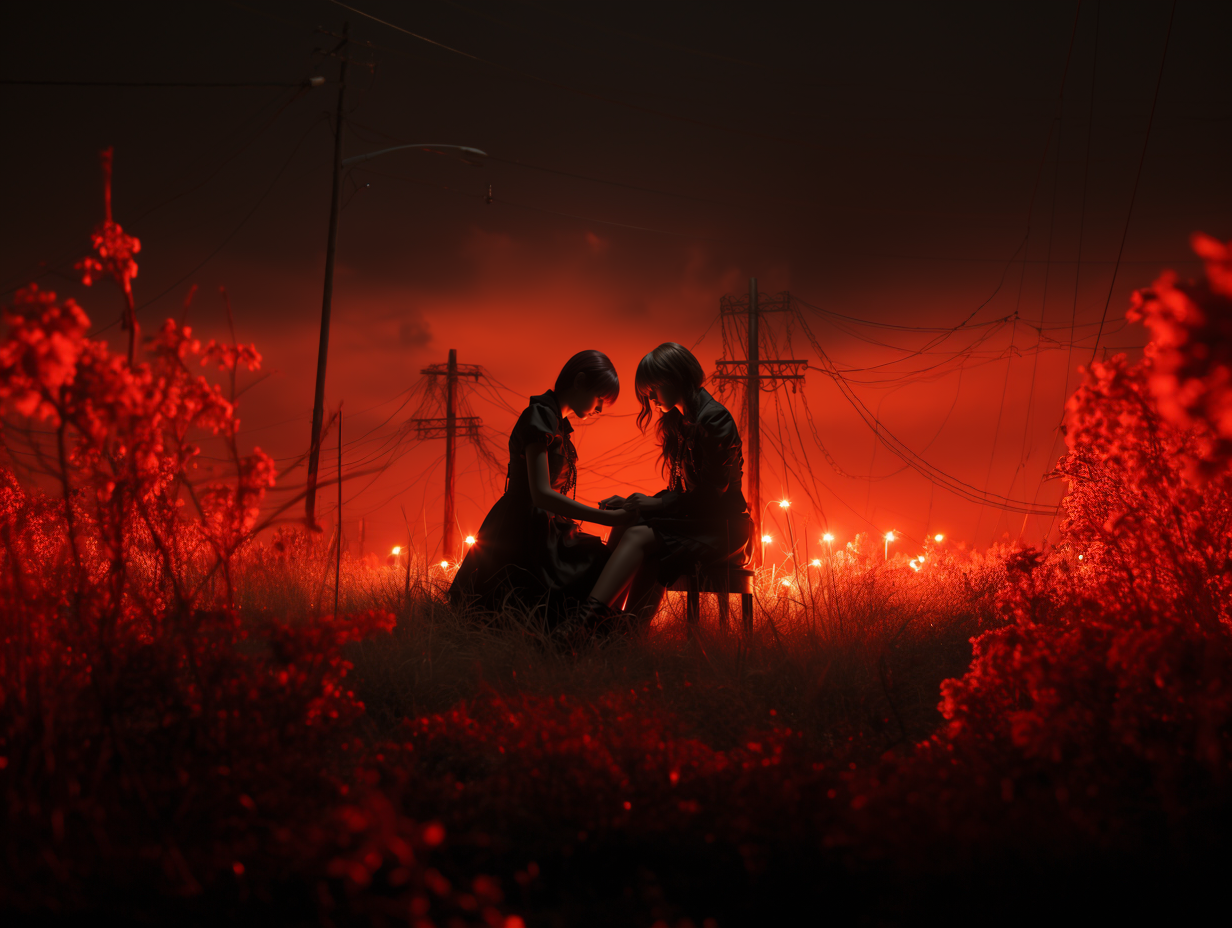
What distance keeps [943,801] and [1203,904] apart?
497 millimetres

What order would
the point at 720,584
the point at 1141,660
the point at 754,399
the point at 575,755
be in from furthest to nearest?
the point at 754,399
the point at 720,584
the point at 575,755
the point at 1141,660

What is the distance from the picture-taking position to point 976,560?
24.1 ft

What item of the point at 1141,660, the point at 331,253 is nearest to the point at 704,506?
the point at 1141,660

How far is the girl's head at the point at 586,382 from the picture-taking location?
3.86 meters

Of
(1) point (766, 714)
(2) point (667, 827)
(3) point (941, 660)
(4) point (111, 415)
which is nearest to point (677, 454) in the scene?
(1) point (766, 714)

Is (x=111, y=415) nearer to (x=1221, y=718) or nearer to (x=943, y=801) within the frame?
(x=943, y=801)

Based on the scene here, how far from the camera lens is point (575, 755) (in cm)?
204

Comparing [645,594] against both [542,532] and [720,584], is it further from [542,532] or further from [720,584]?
[542,532]

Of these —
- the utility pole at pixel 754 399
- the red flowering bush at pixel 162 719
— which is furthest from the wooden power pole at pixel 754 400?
the red flowering bush at pixel 162 719

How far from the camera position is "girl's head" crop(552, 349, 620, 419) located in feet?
12.7

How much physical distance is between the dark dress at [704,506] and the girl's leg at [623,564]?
0.10 m

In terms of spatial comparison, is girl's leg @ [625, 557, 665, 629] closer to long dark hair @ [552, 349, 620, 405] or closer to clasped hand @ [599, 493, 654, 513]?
clasped hand @ [599, 493, 654, 513]

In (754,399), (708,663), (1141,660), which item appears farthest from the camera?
(754,399)

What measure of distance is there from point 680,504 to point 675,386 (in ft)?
2.24
